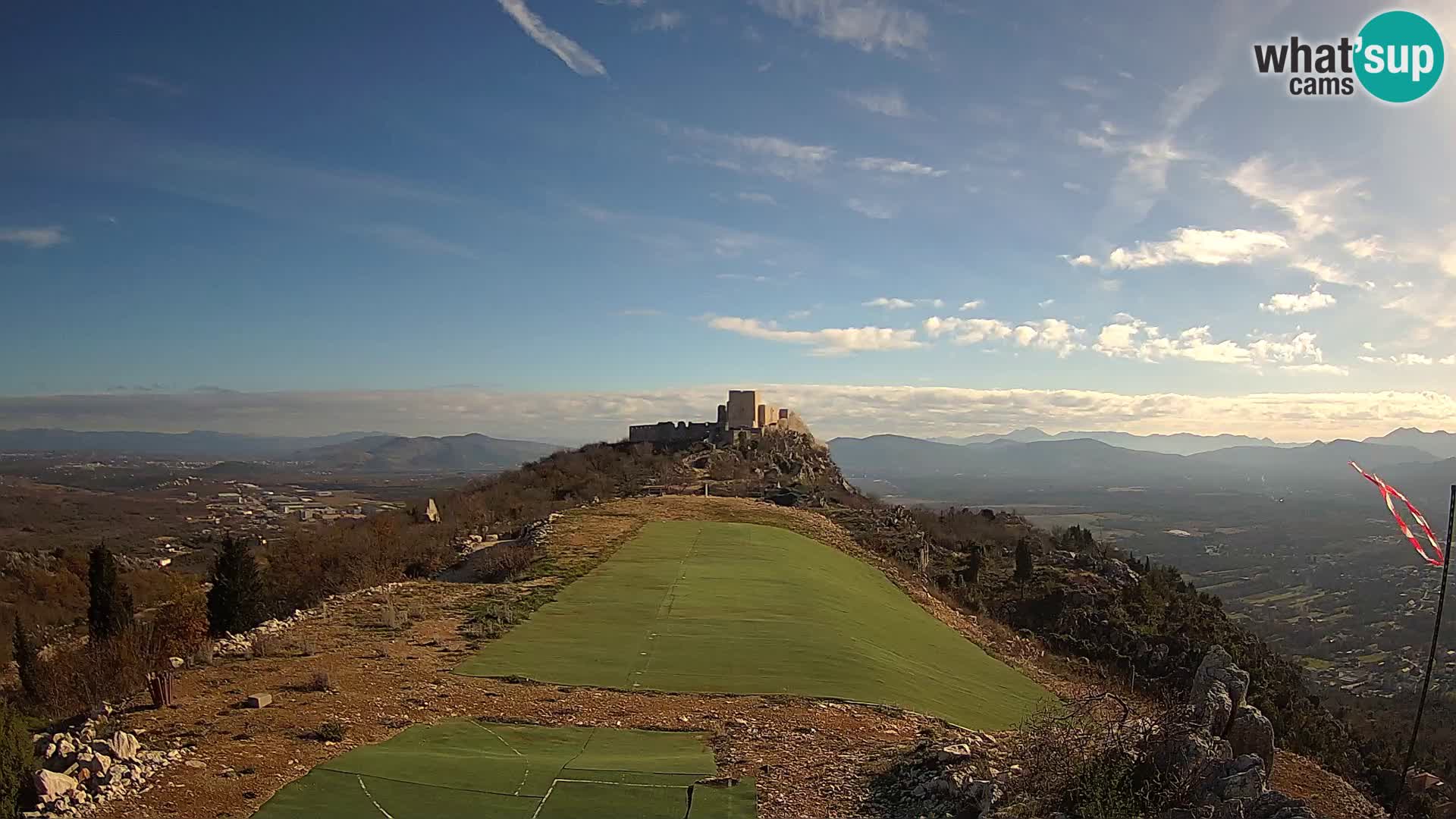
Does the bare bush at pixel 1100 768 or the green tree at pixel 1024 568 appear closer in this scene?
the bare bush at pixel 1100 768

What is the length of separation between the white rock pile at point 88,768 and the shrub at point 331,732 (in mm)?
1474

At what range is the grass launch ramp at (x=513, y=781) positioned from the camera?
28.5ft

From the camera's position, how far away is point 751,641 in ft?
54.7

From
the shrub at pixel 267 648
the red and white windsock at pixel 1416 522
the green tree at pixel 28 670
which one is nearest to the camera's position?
the red and white windsock at pixel 1416 522

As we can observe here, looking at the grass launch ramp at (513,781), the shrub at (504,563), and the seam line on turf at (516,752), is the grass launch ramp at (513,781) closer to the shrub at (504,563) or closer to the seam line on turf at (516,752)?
the seam line on turf at (516,752)

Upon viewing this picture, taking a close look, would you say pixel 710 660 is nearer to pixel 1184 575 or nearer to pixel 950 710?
pixel 950 710

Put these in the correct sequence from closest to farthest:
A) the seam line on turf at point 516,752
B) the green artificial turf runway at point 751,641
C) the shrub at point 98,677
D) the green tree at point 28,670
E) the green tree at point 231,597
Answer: the seam line on turf at point 516,752, the shrub at point 98,677, the green artificial turf runway at point 751,641, the green tree at point 28,670, the green tree at point 231,597

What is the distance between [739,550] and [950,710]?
13.1m

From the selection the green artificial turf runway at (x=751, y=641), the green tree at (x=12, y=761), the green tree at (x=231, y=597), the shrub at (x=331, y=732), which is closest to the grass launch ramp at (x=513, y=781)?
the shrub at (x=331, y=732)

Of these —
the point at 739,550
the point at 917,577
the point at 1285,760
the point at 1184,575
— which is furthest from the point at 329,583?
the point at 1184,575

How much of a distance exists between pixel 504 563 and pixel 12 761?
15754mm

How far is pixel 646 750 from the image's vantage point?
10.8 m

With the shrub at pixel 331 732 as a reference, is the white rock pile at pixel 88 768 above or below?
above

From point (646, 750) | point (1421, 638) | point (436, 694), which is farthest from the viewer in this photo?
point (1421, 638)
